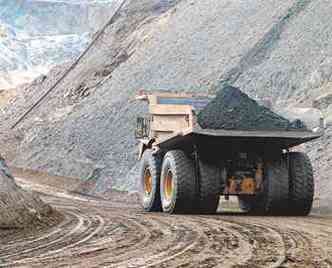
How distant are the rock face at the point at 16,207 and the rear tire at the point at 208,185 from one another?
110 inches

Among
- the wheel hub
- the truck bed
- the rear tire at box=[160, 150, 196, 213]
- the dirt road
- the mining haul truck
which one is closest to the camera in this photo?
the dirt road

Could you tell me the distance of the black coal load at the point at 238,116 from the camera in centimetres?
1152

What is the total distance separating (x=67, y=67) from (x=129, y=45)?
212 inches

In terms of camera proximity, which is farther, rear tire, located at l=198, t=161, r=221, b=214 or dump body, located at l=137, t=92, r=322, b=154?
rear tire, located at l=198, t=161, r=221, b=214

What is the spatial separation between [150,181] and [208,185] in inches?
110

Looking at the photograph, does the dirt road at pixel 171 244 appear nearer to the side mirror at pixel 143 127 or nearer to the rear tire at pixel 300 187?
the rear tire at pixel 300 187

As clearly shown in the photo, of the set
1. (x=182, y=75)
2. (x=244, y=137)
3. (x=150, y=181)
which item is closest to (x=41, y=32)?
(x=182, y=75)

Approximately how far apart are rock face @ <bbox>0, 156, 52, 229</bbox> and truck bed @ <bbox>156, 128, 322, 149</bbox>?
2.74 metres

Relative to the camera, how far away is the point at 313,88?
1977 cm

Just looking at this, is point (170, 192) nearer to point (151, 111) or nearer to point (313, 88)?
point (151, 111)

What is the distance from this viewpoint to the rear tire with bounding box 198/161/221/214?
11.9 m

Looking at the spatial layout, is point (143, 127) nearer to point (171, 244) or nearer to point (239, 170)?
point (239, 170)

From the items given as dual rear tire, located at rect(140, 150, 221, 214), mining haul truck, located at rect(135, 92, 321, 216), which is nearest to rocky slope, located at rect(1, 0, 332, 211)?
mining haul truck, located at rect(135, 92, 321, 216)

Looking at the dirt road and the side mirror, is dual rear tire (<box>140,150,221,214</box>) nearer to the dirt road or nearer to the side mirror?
the dirt road
